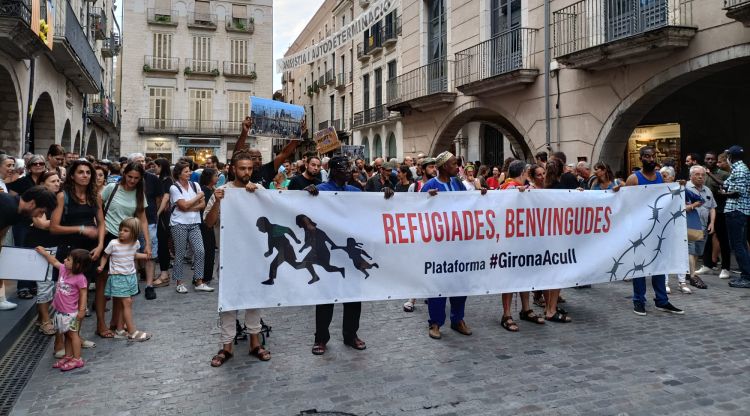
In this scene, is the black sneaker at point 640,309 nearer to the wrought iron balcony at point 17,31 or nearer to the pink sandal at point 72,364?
the pink sandal at point 72,364

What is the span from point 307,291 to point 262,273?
42 cm

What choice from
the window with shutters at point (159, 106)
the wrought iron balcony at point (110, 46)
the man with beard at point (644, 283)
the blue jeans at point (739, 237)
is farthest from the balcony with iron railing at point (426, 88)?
the window with shutters at point (159, 106)

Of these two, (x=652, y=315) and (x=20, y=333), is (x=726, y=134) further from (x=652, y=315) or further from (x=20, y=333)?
(x=20, y=333)

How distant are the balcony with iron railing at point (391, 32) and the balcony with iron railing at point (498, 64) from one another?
7.88 meters

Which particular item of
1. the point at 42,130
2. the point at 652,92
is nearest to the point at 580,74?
the point at 652,92

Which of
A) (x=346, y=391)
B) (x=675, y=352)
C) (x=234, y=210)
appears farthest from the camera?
(x=675, y=352)

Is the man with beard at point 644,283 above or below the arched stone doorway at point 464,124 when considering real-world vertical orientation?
below

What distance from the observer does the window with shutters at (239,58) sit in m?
39.2

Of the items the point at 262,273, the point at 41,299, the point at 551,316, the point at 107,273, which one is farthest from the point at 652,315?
the point at 41,299

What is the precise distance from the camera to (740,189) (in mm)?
7906

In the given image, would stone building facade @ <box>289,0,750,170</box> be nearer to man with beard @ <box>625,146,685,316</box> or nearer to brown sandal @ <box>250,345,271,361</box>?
man with beard @ <box>625,146,685,316</box>

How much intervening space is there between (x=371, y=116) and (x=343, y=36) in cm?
1968

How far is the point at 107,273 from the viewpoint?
5.54 m

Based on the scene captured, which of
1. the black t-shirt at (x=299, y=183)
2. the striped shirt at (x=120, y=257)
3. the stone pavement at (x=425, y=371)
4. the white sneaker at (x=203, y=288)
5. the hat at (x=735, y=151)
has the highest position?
the hat at (x=735, y=151)
